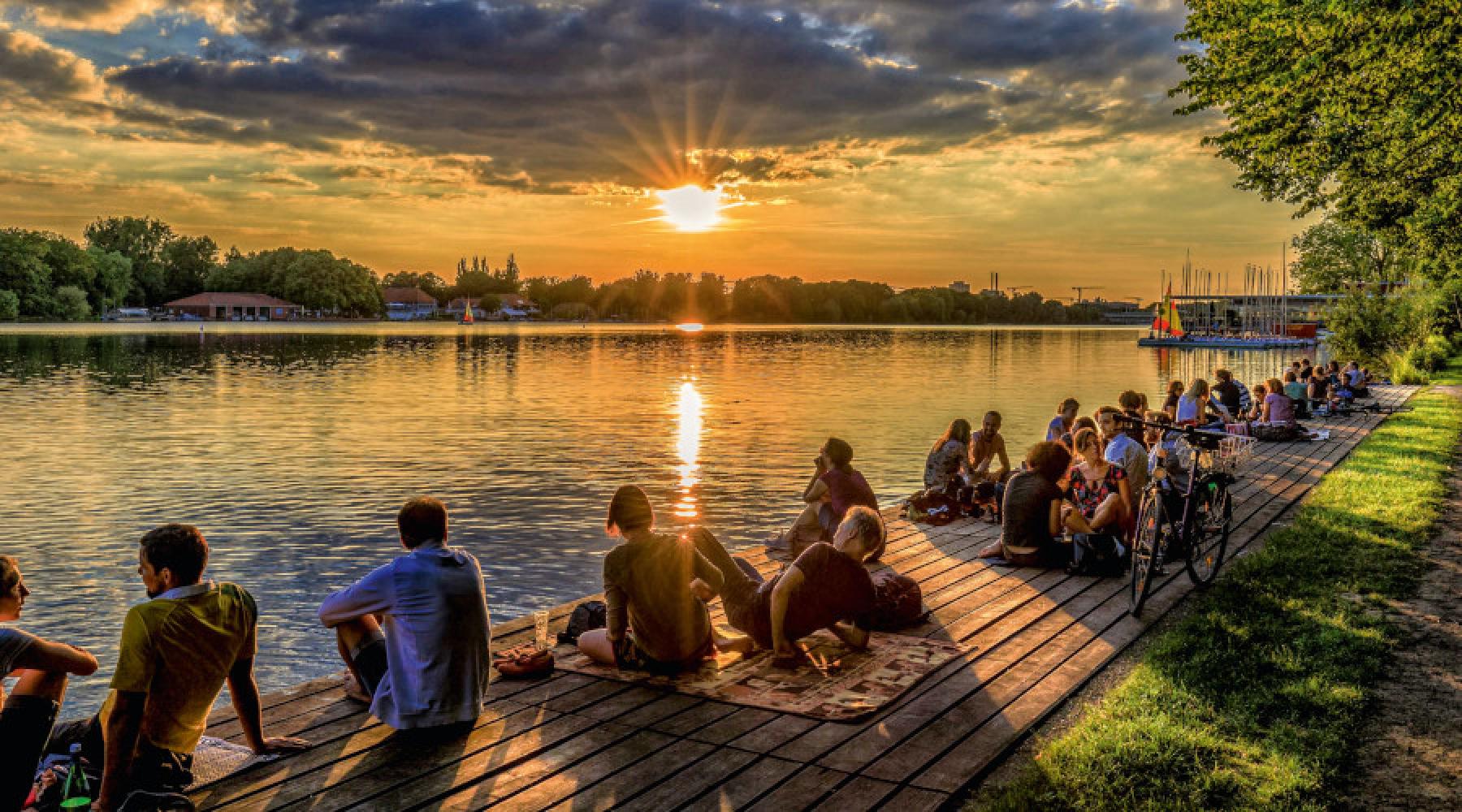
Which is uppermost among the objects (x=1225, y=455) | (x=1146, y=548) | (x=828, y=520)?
(x=1225, y=455)

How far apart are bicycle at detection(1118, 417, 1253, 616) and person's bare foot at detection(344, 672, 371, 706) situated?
20.1 ft

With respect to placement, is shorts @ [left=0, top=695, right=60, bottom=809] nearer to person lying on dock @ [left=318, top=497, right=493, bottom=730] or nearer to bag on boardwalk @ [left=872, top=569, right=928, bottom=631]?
person lying on dock @ [left=318, top=497, right=493, bottom=730]

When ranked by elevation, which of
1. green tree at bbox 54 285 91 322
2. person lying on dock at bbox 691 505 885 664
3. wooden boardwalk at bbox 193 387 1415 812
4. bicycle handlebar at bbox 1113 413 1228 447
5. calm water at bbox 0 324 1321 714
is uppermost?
green tree at bbox 54 285 91 322

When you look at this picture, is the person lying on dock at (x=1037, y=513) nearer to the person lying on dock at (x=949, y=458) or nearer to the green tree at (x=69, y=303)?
the person lying on dock at (x=949, y=458)

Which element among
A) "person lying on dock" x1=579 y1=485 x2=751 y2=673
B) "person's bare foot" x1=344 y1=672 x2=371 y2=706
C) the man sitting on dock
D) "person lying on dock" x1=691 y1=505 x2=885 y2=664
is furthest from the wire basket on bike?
the man sitting on dock

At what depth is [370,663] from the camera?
663 centimetres

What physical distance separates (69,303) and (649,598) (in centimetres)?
16600

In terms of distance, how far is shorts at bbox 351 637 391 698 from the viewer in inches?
260

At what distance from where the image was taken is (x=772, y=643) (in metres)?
7.63

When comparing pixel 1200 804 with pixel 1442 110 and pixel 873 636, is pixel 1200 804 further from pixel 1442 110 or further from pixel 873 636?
pixel 1442 110

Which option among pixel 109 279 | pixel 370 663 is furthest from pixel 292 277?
pixel 370 663

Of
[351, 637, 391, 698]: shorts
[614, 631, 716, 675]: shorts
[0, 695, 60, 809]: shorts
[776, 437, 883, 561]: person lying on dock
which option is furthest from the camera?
[776, 437, 883, 561]: person lying on dock

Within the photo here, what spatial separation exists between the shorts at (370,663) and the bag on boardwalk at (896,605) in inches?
147

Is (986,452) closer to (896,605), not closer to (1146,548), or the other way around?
(1146,548)
